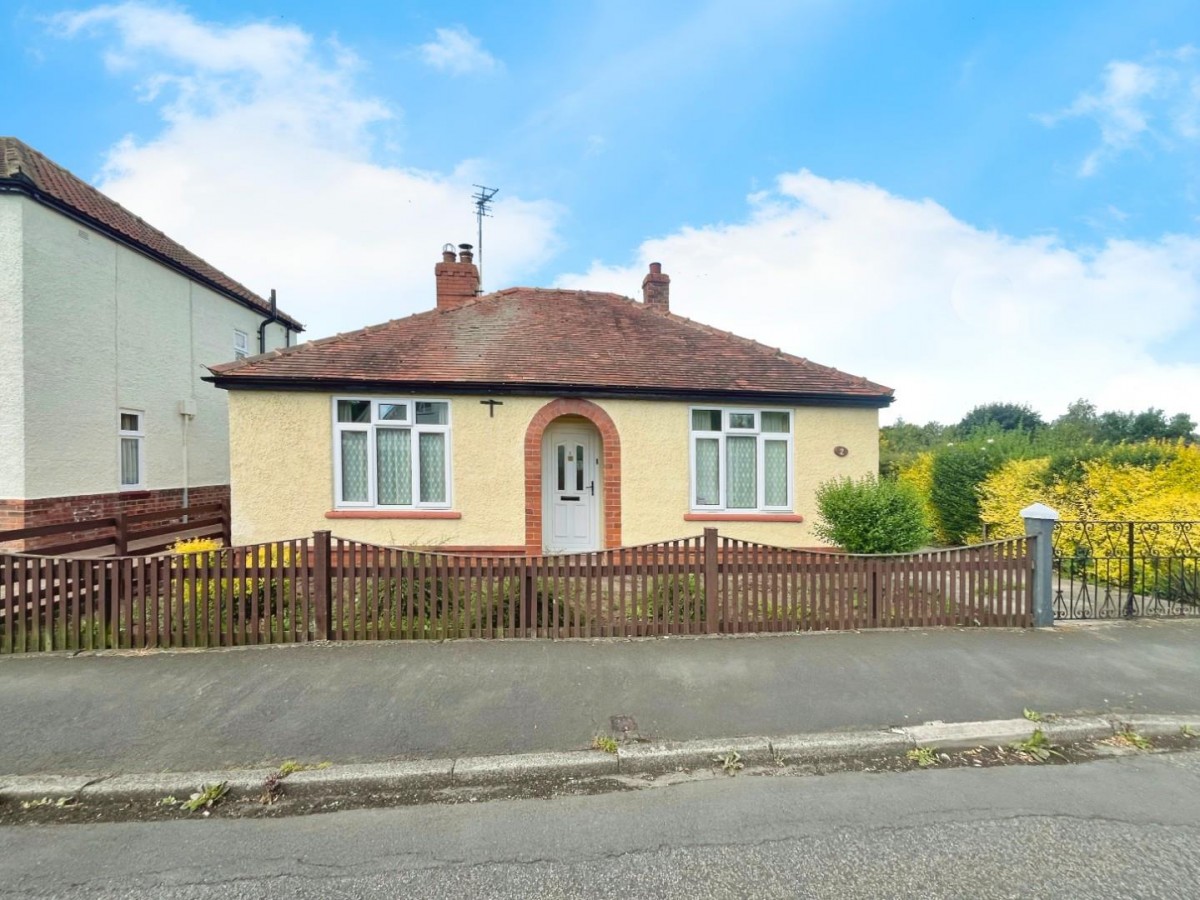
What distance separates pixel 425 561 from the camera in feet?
17.0

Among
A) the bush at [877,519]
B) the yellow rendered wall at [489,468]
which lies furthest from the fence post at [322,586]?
the bush at [877,519]

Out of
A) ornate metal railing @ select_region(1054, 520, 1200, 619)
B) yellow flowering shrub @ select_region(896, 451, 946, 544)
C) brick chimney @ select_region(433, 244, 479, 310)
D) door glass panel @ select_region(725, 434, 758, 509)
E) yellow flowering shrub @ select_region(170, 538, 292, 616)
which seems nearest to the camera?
yellow flowering shrub @ select_region(170, 538, 292, 616)

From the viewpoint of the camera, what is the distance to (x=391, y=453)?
8.30 m

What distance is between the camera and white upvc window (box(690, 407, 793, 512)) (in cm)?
866

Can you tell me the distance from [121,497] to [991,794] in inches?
484

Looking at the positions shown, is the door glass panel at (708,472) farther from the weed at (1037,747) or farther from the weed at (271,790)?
the weed at (271,790)

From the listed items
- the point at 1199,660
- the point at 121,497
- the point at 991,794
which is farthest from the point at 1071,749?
the point at 121,497

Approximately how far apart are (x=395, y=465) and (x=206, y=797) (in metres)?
5.68

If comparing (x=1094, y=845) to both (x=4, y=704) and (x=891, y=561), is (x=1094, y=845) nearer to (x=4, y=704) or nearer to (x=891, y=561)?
(x=891, y=561)

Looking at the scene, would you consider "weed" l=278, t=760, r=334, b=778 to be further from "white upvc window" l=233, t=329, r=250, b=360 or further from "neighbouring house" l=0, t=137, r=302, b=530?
"white upvc window" l=233, t=329, r=250, b=360

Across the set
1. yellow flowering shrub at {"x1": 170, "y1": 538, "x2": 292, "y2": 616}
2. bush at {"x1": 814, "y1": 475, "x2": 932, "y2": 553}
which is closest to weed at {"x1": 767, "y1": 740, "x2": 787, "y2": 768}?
bush at {"x1": 814, "y1": 475, "x2": 932, "y2": 553}

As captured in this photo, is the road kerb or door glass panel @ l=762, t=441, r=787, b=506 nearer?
the road kerb

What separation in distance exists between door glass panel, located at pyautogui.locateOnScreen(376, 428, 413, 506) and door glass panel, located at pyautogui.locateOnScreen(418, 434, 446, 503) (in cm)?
19

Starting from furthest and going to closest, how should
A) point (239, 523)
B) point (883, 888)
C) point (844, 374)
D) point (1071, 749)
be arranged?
point (844, 374), point (239, 523), point (1071, 749), point (883, 888)
